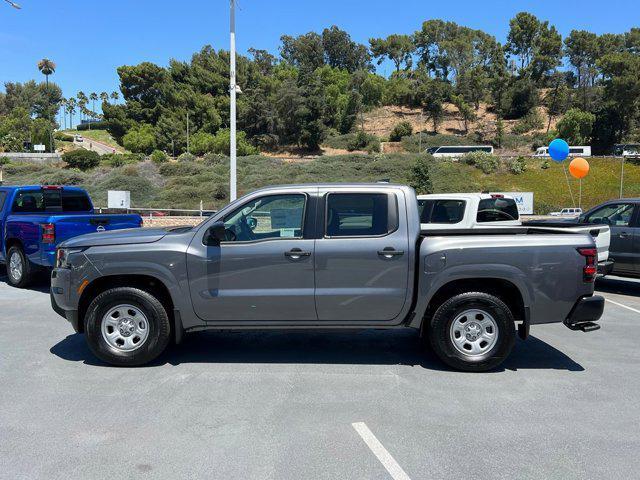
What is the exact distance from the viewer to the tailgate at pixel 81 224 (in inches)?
355

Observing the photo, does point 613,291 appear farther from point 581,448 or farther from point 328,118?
point 328,118

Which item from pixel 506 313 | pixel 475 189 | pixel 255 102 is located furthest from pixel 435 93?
pixel 506 313

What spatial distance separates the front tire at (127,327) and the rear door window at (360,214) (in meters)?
1.92

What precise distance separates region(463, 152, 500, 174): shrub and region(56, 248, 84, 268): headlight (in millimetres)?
49707

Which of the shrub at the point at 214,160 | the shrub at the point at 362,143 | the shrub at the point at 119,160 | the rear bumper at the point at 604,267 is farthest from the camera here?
the shrub at the point at 362,143

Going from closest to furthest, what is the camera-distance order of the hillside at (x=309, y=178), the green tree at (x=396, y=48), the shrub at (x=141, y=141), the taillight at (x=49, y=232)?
the taillight at (x=49, y=232) < the hillside at (x=309, y=178) < the shrub at (x=141, y=141) < the green tree at (x=396, y=48)

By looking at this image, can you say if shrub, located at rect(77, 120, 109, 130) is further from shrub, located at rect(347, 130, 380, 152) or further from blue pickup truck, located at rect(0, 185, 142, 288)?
blue pickup truck, located at rect(0, 185, 142, 288)

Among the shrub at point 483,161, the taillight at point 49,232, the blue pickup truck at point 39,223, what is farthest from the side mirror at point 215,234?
the shrub at point 483,161

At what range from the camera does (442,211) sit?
1064 centimetres

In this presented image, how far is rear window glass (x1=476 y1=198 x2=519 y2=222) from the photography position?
34.5 ft

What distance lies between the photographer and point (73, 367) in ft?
18.5

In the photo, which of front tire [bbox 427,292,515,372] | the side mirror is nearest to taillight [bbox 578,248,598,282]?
front tire [bbox 427,292,515,372]

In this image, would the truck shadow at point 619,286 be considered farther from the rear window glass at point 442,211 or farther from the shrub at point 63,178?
the shrub at point 63,178

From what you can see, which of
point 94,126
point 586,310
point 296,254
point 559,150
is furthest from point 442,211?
point 94,126
